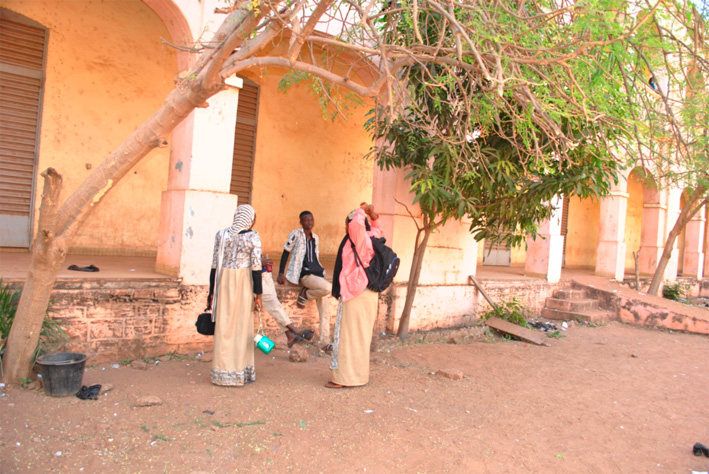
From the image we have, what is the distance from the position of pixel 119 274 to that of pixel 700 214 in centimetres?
1722

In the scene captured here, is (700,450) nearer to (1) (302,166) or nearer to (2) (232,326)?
(2) (232,326)

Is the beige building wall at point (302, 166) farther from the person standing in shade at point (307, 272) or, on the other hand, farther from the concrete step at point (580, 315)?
the concrete step at point (580, 315)

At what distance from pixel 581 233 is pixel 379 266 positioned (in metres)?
13.7

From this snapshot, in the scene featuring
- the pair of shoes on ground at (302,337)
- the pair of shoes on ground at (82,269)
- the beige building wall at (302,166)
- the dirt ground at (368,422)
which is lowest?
the dirt ground at (368,422)

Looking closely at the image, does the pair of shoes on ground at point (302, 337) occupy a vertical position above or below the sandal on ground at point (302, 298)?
below

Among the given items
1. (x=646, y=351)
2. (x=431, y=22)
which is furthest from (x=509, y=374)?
(x=431, y=22)

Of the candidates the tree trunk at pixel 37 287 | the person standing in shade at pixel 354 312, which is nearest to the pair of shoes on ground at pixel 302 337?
the person standing in shade at pixel 354 312

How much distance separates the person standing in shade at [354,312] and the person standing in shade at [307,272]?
121 centimetres

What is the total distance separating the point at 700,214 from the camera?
54.3ft

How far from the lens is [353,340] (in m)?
4.98

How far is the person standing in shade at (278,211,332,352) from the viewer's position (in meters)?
6.24

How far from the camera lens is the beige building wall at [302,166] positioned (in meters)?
9.23

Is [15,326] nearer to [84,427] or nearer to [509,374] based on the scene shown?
[84,427]

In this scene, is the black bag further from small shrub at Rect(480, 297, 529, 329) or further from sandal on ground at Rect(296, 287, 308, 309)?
small shrub at Rect(480, 297, 529, 329)
